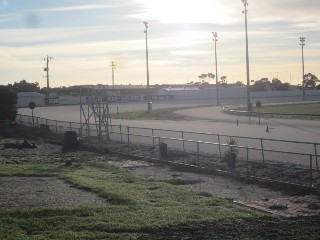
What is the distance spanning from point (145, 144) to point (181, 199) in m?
15.1

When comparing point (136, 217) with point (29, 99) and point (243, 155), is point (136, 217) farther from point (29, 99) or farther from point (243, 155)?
point (29, 99)

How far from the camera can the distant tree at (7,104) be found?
4944 centimetres

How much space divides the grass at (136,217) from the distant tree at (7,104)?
35237mm

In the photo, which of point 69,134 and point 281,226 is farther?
point 69,134

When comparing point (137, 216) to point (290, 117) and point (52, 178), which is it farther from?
point (290, 117)

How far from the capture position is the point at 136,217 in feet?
36.5

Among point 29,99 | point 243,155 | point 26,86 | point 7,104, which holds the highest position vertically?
point 26,86

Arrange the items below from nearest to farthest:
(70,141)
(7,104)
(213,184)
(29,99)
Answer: (213,184), (70,141), (7,104), (29,99)

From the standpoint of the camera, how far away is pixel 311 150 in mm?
23672

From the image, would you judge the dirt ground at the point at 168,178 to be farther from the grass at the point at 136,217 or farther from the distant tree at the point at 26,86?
the distant tree at the point at 26,86

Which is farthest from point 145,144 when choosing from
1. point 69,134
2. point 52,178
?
point 52,178

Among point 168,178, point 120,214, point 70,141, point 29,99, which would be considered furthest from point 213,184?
point 29,99

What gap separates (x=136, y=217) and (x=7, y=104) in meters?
40.8

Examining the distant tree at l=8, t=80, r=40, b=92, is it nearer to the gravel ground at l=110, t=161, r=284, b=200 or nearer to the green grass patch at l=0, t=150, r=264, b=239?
the gravel ground at l=110, t=161, r=284, b=200
